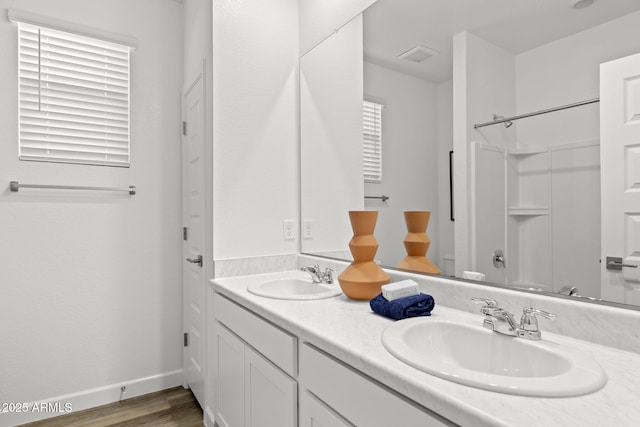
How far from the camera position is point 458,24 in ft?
4.07

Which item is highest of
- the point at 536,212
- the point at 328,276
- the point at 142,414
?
the point at 536,212

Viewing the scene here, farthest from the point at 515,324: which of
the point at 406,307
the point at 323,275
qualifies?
the point at 323,275

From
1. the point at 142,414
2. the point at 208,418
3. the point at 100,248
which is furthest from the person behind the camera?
the point at 100,248

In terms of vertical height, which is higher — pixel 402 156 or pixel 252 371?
pixel 402 156

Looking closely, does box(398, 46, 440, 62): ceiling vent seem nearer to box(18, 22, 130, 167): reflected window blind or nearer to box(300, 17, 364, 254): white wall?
box(300, 17, 364, 254): white wall

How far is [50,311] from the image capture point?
1.99 meters

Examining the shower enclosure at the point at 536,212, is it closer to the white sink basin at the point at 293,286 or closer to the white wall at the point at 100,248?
the white sink basin at the point at 293,286

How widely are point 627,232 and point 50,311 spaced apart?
8.56ft

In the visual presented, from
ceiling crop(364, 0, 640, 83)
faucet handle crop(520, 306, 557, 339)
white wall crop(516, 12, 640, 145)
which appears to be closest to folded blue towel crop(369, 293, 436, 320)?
faucet handle crop(520, 306, 557, 339)

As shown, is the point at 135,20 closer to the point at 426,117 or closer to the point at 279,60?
the point at 279,60

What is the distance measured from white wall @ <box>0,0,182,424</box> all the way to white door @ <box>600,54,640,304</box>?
2252mm

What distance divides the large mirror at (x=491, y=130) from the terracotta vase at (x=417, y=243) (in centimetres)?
3

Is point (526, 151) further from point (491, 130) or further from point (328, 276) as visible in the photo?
point (328, 276)

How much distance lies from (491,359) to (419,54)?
112cm
